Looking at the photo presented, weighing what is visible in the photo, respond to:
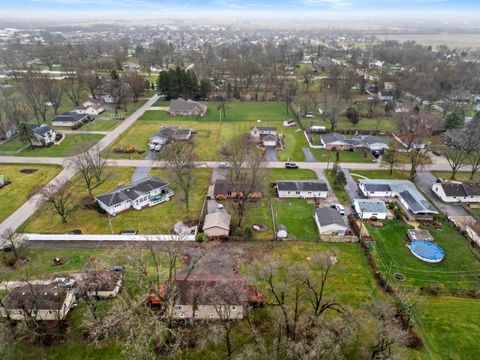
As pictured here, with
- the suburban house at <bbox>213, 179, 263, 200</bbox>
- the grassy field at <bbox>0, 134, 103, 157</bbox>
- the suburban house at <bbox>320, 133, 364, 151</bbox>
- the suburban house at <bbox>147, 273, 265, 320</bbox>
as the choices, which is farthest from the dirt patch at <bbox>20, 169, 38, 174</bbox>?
the suburban house at <bbox>320, 133, 364, 151</bbox>

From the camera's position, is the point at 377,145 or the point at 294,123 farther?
the point at 294,123

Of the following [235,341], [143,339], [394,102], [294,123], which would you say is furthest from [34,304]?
[394,102]

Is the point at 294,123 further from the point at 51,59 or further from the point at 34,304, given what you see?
the point at 51,59

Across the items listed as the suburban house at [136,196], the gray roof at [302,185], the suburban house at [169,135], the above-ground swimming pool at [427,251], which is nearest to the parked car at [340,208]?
the gray roof at [302,185]

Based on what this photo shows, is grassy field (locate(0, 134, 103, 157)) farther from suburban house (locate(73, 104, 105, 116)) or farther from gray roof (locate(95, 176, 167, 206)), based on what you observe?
gray roof (locate(95, 176, 167, 206))

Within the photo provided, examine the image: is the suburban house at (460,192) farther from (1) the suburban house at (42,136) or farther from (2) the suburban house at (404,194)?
(1) the suburban house at (42,136)

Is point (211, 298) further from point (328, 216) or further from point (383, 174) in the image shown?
point (383, 174)
